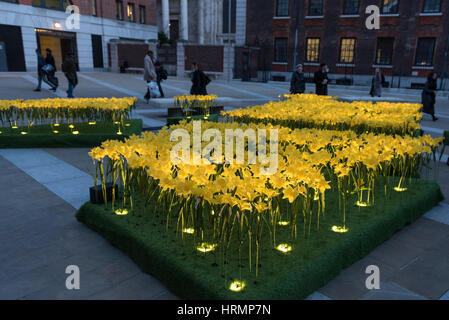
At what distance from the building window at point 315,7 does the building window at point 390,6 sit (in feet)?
17.6

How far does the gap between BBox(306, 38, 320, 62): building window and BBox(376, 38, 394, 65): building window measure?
529 centimetres

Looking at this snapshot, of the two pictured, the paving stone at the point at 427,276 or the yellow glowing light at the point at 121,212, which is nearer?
the paving stone at the point at 427,276

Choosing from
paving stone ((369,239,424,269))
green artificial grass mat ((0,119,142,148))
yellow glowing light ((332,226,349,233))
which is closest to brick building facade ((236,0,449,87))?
green artificial grass mat ((0,119,142,148))

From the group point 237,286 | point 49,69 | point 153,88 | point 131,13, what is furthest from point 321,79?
point 131,13

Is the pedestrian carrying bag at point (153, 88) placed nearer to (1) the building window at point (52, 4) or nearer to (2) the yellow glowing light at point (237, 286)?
(2) the yellow glowing light at point (237, 286)

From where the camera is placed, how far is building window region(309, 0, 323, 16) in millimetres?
33438

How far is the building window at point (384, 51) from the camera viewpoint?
3117cm

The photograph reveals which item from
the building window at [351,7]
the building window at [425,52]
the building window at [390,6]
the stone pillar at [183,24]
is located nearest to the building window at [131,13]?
the stone pillar at [183,24]

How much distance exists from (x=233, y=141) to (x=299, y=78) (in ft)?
33.1

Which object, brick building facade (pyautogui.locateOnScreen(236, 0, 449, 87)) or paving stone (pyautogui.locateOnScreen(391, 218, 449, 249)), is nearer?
paving stone (pyautogui.locateOnScreen(391, 218, 449, 249))

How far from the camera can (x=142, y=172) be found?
4.84m

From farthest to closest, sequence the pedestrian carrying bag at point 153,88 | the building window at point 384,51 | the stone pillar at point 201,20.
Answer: the stone pillar at point 201,20
the building window at point 384,51
the pedestrian carrying bag at point 153,88

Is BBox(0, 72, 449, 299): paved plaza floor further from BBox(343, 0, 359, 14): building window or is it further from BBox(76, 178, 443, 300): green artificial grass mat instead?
BBox(343, 0, 359, 14): building window
